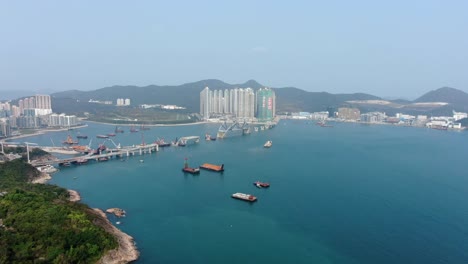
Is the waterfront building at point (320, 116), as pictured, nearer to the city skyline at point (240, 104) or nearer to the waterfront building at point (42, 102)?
the city skyline at point (240, 104)

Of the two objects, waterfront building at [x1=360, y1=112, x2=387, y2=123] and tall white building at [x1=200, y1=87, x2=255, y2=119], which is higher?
tall white building at [x1=200, y1=87, x2=255, y2=119]

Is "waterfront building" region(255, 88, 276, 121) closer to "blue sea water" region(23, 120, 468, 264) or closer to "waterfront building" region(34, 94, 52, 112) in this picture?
"blue sea water" region(23, 120, 468, 264)

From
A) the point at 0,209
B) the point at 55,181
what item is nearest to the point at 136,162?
the point at 55,181

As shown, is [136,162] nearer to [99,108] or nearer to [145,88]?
[99,108]

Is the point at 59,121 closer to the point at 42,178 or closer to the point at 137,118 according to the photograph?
the point at 137,118

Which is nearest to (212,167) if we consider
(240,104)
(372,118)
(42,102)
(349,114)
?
(240,104)

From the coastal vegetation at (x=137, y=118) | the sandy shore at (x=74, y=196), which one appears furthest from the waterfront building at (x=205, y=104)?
the sandy shore at (x=74, y=196)

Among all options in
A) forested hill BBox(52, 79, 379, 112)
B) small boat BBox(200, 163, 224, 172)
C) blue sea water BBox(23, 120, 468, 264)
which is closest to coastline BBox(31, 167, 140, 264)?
blue sea water BBox(23, 120, 468, 264)
